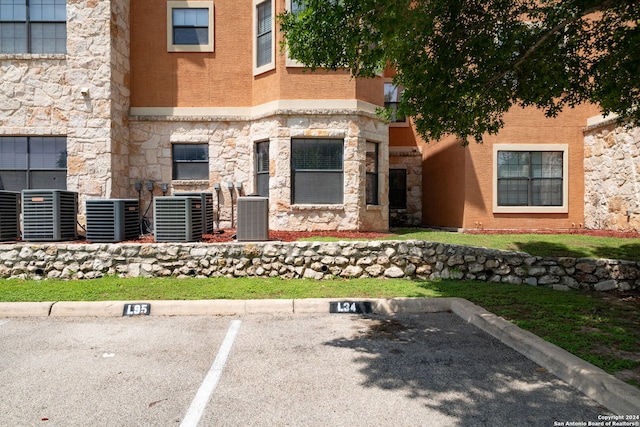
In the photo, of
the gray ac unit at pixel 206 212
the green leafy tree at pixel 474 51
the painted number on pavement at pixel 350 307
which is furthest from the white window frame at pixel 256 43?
the painted number on pavement at pixel 350 307

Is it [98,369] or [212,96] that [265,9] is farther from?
[98,369]

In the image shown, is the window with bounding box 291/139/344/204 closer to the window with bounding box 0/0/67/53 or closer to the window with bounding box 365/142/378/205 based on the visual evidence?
the window with bounding box 365/142/378/205

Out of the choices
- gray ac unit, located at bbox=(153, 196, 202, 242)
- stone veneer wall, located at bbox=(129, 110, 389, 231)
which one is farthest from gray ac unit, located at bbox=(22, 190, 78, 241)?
stone veneer wall, located at bbox=(129, 110, 389, 231)

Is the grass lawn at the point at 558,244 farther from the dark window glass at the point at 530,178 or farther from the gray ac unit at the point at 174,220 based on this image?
the gray ac unit at the point at 174,220

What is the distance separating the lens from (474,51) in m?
6.47

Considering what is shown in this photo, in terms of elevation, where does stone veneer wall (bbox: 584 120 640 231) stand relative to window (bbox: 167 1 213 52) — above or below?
below

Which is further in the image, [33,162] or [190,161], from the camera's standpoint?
[190,161]

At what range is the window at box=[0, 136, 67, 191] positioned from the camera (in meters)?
12.2

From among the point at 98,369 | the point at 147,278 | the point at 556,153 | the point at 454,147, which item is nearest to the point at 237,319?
the point at 98,369

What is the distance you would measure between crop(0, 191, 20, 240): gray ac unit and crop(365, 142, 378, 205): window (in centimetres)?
975

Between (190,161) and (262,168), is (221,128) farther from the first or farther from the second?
(262,168)

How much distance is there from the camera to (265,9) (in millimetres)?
12891

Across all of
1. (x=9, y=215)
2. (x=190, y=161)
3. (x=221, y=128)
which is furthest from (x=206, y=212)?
(x=9, y=215)

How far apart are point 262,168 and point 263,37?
4.38 meters
